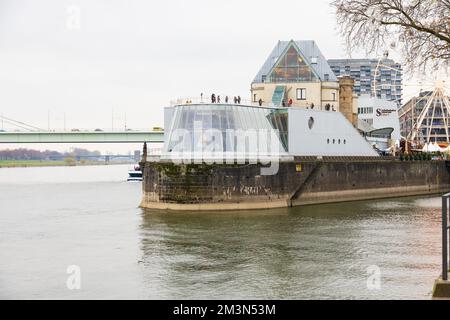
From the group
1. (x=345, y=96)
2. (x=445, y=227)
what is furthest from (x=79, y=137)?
(x=445, y=227)

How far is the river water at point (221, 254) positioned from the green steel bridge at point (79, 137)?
178ft

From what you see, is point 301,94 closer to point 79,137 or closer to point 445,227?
point 79,137

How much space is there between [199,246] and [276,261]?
544 cm

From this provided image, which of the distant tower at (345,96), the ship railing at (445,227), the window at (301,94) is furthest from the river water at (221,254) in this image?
the distant tower at (345,96)

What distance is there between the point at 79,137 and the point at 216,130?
56.1m

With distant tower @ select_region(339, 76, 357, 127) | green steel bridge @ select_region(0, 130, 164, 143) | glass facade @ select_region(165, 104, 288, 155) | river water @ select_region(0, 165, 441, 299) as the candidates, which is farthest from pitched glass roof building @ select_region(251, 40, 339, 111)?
green steel bridge @ select_region(0, 130, 164, 143)

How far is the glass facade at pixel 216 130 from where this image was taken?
53469 mm

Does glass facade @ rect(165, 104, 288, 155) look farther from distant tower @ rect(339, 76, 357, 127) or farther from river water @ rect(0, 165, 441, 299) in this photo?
distant tower @ rect(339, 76, 357, 127)

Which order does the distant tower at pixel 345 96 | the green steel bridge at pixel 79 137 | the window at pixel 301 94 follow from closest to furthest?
the window at pixel 301 94 → the distant tower at pixel 345 96 → the green steel bridge at pixel 79 137

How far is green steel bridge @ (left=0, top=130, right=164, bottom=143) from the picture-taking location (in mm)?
105000

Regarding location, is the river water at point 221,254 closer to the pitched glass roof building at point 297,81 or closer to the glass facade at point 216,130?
the glass facade at point 216,130

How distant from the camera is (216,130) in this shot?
53.9 m
